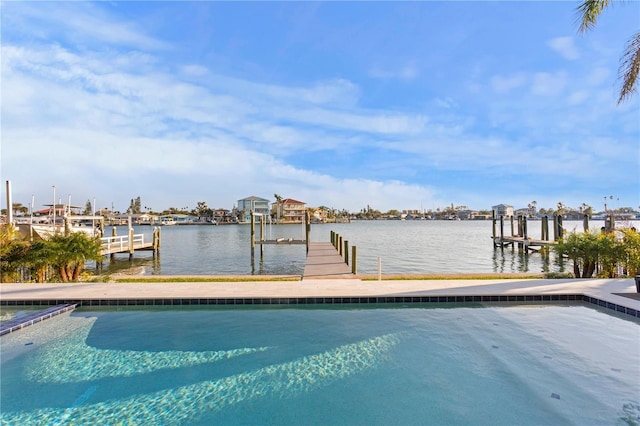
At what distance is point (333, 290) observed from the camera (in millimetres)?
8336

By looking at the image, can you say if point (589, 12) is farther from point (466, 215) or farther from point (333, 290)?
point (466, 215)

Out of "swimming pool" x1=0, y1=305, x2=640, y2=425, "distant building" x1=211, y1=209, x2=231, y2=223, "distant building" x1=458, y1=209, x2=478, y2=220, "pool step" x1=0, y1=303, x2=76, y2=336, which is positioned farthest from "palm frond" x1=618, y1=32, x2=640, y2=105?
"distant building" x1=458, y1=209, x2=478, y2=220

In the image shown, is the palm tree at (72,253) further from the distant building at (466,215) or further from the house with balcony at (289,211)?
the distant building at (466,215)

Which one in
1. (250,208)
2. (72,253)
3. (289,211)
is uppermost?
(250,208)

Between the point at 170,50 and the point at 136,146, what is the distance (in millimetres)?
6019

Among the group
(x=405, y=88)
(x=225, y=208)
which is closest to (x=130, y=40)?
(x=405, y=88)

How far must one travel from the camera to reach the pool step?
6168mm

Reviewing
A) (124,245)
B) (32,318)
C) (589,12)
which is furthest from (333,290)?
(124,245)

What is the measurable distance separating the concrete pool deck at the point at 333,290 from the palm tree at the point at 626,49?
477cm

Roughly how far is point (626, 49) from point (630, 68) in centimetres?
47

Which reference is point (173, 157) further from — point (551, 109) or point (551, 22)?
point (551, 109)

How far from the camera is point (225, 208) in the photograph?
112062 millimetres

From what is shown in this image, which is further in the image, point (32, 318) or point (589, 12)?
point (589, 12)

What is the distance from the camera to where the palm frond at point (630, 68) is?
730cm
